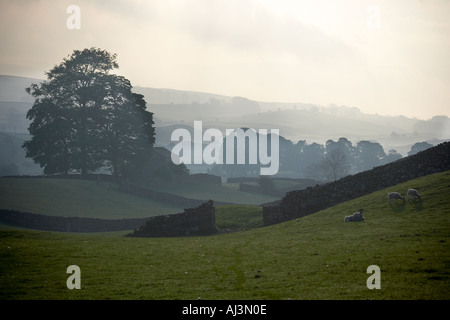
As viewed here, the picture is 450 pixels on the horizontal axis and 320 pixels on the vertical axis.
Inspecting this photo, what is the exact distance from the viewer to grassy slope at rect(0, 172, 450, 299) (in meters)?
14.8

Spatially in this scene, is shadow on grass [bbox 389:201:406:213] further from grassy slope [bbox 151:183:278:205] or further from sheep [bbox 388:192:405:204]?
grassy slope [bbox 151:183:278:205]

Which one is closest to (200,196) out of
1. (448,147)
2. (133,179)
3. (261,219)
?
(133,179)

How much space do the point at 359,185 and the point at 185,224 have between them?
16.6 meters

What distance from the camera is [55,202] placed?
6300 cm

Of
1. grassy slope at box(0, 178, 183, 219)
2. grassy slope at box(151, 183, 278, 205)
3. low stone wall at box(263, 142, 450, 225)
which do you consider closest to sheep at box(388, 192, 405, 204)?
low stone wall at box(263, 142, 450, 225)

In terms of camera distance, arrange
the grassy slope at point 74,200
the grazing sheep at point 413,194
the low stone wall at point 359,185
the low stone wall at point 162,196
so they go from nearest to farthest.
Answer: the grazing sheep at point 413,194 → the low stone wall at point 359,185 → the grassy slope at point 74,200 → the low stone wall at point 162,196

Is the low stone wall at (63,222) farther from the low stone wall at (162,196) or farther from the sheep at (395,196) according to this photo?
the sheep at (395,196)

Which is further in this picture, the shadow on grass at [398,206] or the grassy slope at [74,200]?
the grassy slope at [74,200]

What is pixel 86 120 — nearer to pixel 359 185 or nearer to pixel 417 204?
pixel 359 185

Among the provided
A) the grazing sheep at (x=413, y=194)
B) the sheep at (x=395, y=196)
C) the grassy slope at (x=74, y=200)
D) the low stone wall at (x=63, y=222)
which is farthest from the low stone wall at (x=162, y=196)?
the grazing sheep at (x=413, y=194)

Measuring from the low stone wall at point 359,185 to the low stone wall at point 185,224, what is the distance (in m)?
5.55

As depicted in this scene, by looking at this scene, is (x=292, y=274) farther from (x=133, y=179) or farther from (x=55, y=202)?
(x=133, y=179)

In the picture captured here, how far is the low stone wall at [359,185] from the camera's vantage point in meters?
39.2
